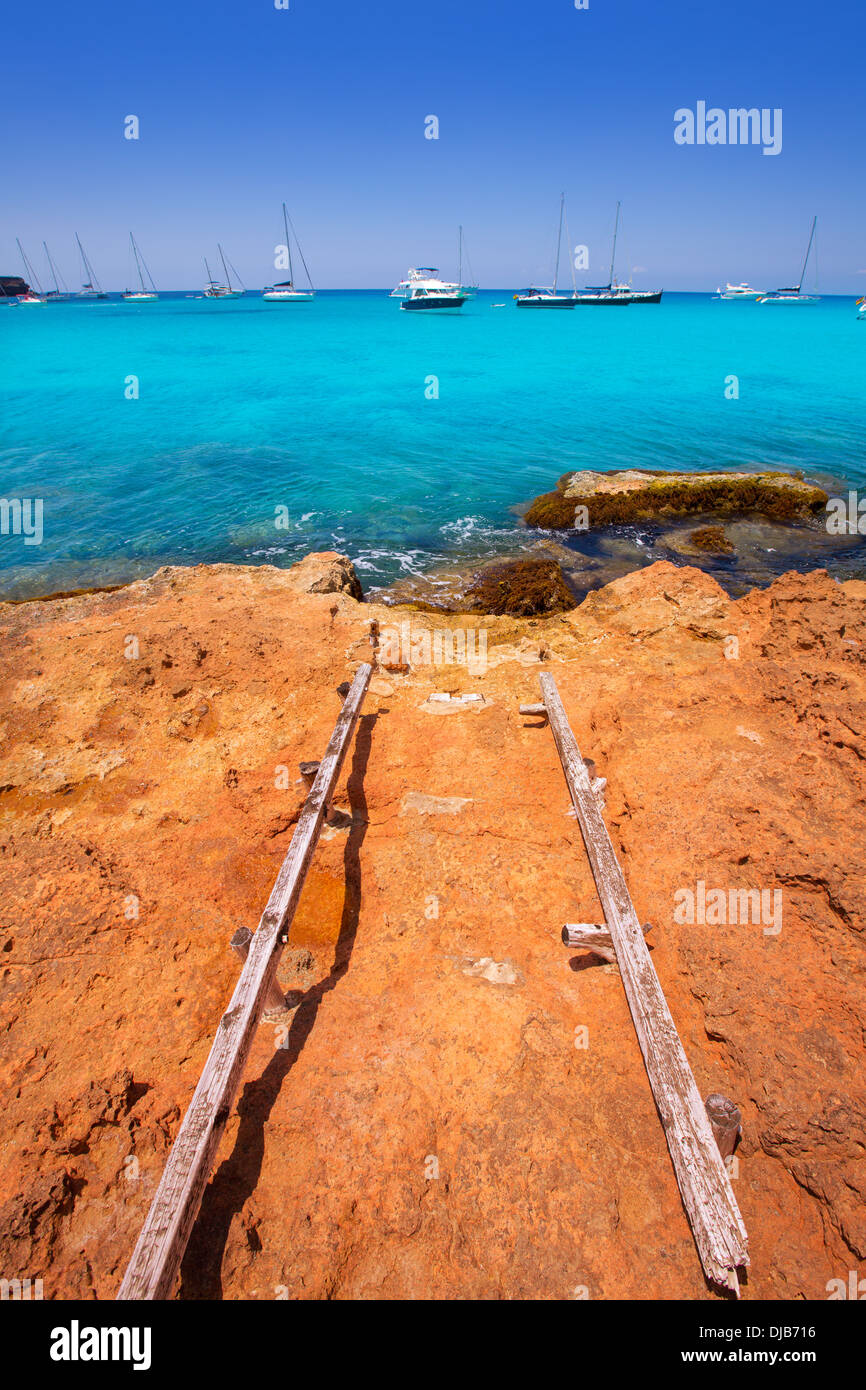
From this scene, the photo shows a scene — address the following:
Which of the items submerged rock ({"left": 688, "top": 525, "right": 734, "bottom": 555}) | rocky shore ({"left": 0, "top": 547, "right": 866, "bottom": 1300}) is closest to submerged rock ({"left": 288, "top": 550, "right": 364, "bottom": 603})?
rocky shore ({"left": 0, "top": 547, "right": 866, "bottom": 1300})

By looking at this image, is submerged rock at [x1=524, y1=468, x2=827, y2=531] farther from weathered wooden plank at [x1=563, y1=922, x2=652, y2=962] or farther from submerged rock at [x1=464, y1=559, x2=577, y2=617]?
weathered wooden plank at [x1=563, y1=922, x2=652, y2=962]

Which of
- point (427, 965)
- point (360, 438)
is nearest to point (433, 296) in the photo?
point (360, 438)

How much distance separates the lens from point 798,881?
5520 mm

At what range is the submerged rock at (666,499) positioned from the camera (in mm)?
21391

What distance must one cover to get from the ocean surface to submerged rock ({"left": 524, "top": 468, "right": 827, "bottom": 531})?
1.64m

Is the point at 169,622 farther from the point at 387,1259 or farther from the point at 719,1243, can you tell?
the point at 719,1243

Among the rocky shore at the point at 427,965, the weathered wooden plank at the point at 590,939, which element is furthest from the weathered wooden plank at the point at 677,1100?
the rocky shore at the point at 427,965

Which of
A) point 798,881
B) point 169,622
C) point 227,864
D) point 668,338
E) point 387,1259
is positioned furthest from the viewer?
point 668,338

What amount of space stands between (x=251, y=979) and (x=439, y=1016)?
1526 millimetres

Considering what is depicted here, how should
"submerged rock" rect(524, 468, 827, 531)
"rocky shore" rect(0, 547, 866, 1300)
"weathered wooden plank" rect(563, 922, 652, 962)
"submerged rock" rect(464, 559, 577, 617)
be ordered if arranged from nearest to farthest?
"rocky shore" rect(0, 547, 866, 1300) < "weathered wooden plank" rect(563, 922, 652, 962) < "submerged rock" rect(464, 559, 577, 617) < "submerged rock" rect(524, 468, 827, 531)

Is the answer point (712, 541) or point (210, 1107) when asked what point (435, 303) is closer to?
point (712, 541)

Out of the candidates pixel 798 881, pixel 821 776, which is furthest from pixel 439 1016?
pixel 821 776

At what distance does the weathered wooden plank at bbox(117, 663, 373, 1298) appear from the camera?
2.95 meters

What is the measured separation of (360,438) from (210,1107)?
1342 inches
